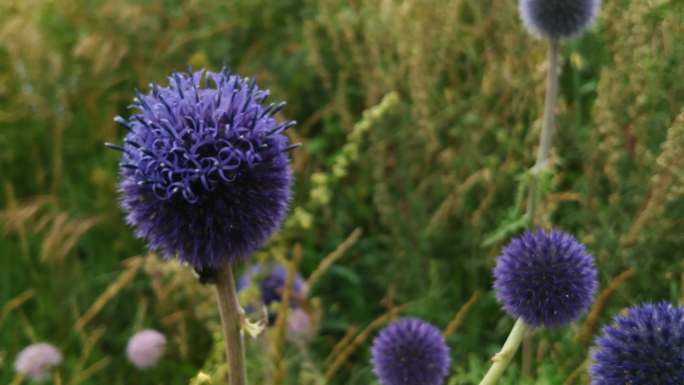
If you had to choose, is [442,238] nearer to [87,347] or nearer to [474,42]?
[474,42]

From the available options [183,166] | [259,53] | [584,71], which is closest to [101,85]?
[259,53]

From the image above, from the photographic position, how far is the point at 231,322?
1357 mm

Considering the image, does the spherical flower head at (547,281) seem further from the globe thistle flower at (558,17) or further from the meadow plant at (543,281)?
the globe thistle flower at (558,17)

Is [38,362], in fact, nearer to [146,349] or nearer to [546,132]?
[146,349]

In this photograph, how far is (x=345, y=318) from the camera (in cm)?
278

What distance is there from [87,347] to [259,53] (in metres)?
1.98

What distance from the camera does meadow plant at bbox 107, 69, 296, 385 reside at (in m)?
1.35

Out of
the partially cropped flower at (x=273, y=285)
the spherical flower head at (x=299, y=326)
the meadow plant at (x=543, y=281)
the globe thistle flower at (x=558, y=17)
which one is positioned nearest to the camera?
the meadow plant at (x=543, y=281)

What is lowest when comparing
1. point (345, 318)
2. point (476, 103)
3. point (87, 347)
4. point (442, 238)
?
point (87, 347)

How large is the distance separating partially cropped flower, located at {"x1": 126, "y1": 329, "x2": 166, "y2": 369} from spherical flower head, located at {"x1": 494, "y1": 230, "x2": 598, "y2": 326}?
119 centimetres

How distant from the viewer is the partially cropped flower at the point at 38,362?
229cm

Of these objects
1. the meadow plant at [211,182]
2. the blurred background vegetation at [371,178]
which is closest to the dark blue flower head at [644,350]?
the blurred background vegetation at [371,178]

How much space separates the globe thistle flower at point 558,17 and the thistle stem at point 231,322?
1220mm

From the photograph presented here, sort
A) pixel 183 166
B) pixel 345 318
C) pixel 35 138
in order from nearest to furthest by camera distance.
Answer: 1. pixel 183 166
2. pixel 345 318
3. pixel 35 138
